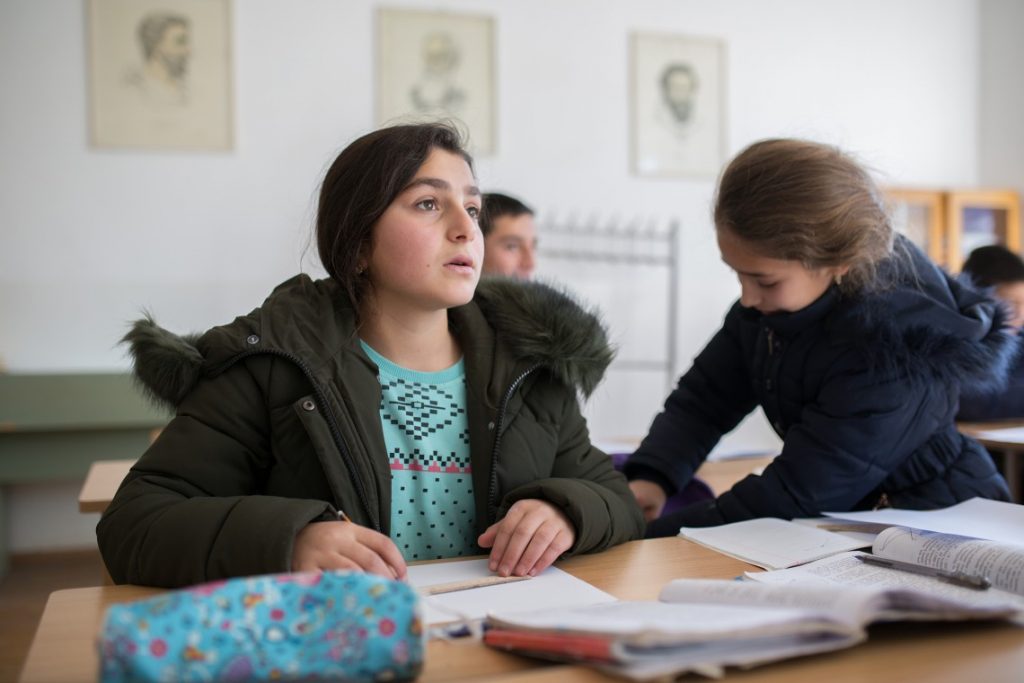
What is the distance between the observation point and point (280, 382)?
1.24 metres

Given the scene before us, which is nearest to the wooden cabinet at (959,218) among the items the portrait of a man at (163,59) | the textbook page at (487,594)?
the portrait of a man at (163,59)

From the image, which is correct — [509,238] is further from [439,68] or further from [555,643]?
[555,643]

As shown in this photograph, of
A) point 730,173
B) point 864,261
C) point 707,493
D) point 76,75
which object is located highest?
point 76,75

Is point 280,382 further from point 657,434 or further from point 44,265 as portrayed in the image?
point 44,265

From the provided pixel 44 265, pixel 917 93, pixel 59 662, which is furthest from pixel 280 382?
pixel 917 93

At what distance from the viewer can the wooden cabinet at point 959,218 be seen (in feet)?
17.6

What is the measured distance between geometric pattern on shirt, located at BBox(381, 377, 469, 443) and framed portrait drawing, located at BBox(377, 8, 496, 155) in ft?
10.4

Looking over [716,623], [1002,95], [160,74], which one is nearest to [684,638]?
[716,623]

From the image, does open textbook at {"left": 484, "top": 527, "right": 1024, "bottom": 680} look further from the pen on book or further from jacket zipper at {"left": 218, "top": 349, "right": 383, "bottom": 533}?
jacket zipper at {"left": 218, "top": 349, "right": 383, "bottom": 533}

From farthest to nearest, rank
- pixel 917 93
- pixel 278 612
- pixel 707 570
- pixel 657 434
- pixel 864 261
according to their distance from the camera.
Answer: pixel 917 93
pixel 657 434
pixel 864 261
pixel 707 570
pixel 278 612

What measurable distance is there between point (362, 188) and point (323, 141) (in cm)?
316

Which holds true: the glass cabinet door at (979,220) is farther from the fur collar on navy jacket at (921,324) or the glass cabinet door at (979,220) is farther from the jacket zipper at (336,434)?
the jacket zipper at (336,434)

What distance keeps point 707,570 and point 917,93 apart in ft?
17.3

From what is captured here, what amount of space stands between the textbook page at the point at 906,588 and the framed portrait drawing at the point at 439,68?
3604mm
